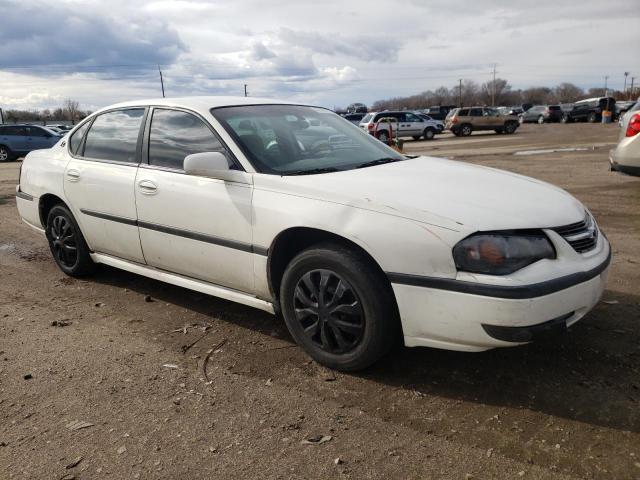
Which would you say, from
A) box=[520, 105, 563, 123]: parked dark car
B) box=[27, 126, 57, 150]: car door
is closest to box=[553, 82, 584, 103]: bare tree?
box=[520, 105, 563, 123]: parked dark car

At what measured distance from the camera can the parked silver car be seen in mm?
7480

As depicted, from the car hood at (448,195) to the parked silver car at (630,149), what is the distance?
4.98 metres

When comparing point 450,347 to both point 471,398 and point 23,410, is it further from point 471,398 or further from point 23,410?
point 23,410

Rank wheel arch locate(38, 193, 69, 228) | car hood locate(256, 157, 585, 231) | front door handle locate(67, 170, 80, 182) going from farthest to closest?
wheel arch locate(38, 193, 69, 228)
front door handle locate(67, 170, 80, 182)
car hood locate(256, 157, 585, 231)

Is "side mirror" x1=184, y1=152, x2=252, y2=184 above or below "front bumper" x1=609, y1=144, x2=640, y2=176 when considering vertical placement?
above

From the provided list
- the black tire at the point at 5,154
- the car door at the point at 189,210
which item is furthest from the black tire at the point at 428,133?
the car door at the point at 189,210

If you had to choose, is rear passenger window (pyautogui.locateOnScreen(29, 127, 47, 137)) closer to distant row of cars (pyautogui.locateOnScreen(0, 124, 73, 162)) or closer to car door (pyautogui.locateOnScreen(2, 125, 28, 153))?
distant row of cars (pyautogui.locateOnScreen(0, 124, 73, 162))

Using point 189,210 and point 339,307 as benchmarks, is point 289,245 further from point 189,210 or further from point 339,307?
point 189,210

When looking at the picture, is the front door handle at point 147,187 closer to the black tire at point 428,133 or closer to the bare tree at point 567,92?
the black tire at point 428,133

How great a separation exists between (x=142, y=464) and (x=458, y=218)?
5.98ft

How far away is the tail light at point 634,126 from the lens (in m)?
7.55

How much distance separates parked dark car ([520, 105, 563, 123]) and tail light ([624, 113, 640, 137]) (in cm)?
4373

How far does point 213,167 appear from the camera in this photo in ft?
10.9

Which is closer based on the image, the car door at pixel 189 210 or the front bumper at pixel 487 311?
the front bumper at pixel 487 311
